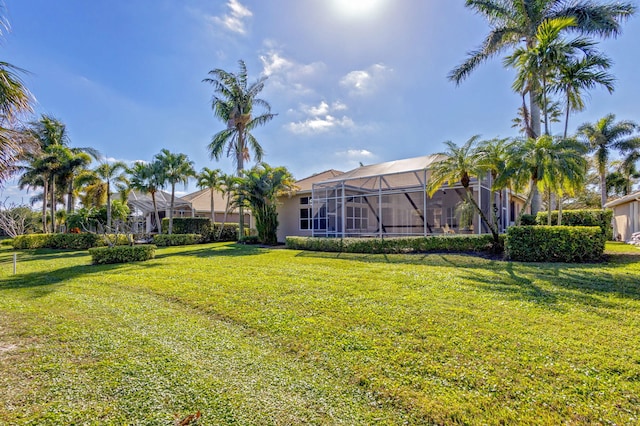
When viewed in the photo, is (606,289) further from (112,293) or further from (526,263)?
(112,293)

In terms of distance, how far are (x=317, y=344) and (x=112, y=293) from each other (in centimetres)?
535

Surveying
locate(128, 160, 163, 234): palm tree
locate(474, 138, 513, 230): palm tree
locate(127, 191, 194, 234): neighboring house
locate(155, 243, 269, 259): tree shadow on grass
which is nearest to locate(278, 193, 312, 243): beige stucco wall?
locate(155, 243, 269, 259): tree shadow on grass

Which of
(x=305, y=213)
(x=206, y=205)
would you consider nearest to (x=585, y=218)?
(x=305, y=213)

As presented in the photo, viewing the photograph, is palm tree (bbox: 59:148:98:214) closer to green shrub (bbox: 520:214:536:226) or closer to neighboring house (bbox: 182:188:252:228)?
neighboring house (bbox: 182:188:252:228)

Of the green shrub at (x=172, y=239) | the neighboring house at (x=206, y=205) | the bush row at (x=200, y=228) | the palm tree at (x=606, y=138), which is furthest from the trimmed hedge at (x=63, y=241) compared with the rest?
the palm tree at (x=606, y=138)

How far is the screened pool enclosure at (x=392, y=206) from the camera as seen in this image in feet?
53.7

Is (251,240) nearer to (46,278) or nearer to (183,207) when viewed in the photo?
(46,278)

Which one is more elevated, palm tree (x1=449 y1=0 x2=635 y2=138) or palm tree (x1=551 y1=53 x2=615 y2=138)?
palm tree (x1=449 y1=0 x2=635 y2=138)

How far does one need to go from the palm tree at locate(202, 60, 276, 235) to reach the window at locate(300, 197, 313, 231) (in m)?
4.15

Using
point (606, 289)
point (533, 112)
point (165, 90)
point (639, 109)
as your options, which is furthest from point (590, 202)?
point (165, 90)

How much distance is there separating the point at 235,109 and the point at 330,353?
2069 cm

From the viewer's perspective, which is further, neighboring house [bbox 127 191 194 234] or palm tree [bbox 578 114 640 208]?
neighboring house [bbox 127 191 194 234]

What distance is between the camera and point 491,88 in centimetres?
1527

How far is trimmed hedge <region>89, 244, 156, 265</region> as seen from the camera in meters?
11.2
